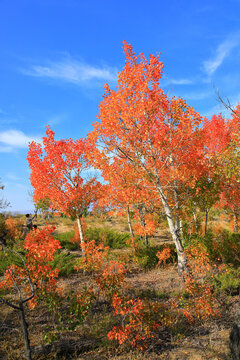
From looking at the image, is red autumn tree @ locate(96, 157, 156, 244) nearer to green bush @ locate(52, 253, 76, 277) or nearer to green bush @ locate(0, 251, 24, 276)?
green bush @ locate(52, 253, 76, 277)

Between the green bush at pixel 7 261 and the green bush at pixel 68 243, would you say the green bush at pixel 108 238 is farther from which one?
the green bush at pixel 7 261

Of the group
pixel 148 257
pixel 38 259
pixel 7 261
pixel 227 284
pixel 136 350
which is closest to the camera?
pixel 136 350

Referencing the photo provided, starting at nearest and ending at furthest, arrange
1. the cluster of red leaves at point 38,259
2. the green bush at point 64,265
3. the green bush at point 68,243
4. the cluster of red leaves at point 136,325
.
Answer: the cluster of red leaves at point 136,325 < the cluster of red leaves at point 38,259 < the green bush at point 64,265 < the green bush at point 68,243

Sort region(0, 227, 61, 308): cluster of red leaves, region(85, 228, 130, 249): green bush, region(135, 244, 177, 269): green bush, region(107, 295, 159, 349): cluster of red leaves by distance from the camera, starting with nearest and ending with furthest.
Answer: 1. region(107, 295, 159, 349): cluster of red leaves
2. region(0, 227, 61, 308): cluster of red leaves
3. region(135, 244, 177, 269): green bush
4. region(85, 228, 130, 249): green bush

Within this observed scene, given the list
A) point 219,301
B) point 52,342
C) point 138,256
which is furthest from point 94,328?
point 138,256

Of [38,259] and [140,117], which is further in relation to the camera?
[140,117]

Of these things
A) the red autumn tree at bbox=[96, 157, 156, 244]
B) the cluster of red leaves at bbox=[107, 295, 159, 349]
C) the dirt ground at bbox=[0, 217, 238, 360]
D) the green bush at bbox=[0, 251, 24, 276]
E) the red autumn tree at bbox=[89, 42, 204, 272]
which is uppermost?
the red autumn tree at bbox=[89, 42, 204, 272]

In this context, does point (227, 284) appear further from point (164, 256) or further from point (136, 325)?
point (136, 325)

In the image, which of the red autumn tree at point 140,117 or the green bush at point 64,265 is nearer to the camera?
the red autumn tree at point 140,117

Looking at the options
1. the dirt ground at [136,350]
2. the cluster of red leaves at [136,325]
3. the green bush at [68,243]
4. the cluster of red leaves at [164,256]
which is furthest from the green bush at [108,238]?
the cluster of red leaves at [136,325]

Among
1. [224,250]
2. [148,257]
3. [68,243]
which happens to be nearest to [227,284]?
[224,250]

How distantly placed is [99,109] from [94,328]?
766 centimetres

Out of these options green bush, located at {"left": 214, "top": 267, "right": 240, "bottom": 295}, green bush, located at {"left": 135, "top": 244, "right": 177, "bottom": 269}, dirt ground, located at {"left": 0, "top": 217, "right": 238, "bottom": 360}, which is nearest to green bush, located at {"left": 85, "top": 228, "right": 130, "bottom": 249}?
green bush, located at {"left": 135, "top": 244, "right": 177, "bottom": 269}

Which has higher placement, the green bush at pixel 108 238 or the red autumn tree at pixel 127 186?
the red autumn tree at pixel 127 186
